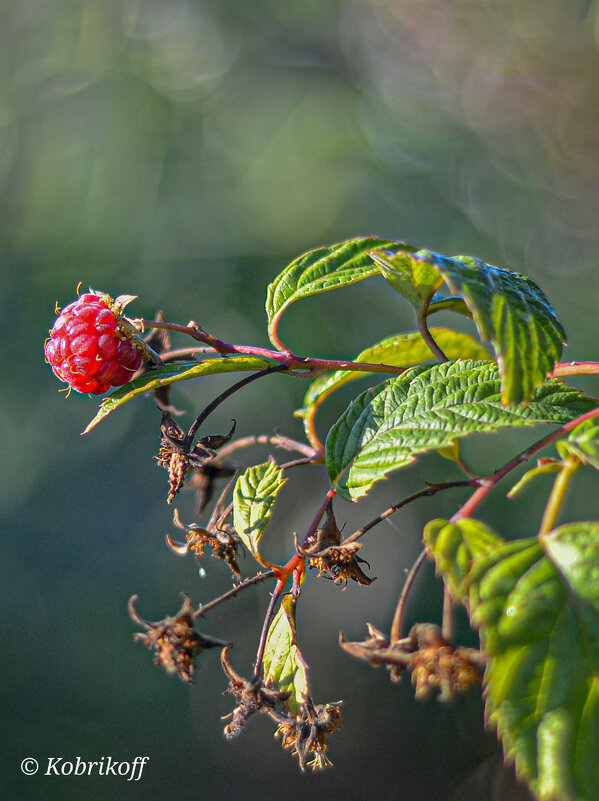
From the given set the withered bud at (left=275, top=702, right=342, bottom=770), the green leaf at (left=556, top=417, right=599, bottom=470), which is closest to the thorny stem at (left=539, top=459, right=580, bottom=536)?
the green leaf at (left=556, top=417, right=599, bottom=470)

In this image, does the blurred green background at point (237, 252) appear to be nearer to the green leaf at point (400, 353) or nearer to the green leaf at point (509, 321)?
the green leaf at point (400, 353)

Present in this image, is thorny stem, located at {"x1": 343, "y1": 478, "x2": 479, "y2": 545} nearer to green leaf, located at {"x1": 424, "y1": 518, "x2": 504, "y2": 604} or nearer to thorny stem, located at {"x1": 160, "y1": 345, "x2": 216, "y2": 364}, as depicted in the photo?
green leaf, located at {"x1": 424, "y1": 518, "x2": 504, "y2": 604}

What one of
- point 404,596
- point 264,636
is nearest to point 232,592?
point 264,636

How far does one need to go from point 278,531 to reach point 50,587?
45.2 inches

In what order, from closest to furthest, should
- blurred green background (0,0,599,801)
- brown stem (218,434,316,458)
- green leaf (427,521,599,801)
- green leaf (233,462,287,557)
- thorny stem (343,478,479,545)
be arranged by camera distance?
green leaf (427,521,599,801) < thorny stem (343,478,479,545) < green leaf (233,462,287,557) < brown stem (218,434,316,458) < blurred green background (0,0,599,801)

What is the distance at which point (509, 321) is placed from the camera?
56 cm

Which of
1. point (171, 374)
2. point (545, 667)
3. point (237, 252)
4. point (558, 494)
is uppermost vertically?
point (237, 252)

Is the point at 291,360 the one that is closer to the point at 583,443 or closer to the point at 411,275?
the point at 411,275

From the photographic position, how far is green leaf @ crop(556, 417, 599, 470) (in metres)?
0.50

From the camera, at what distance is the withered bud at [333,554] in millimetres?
602

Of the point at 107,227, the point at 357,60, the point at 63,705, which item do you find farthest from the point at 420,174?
the point at 63,705

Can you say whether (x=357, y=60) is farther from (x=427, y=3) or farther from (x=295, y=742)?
(x=295, y=742)

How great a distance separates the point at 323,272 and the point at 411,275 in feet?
0.30

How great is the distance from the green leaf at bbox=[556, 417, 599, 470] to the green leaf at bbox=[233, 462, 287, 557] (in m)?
0.25
